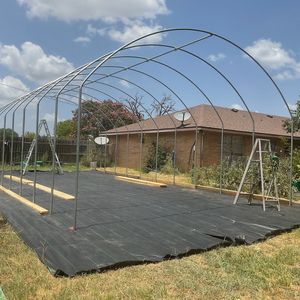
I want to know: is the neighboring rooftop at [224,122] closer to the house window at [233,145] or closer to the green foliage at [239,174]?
the house window at [233,145]

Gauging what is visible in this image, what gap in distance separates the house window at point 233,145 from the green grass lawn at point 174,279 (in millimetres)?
13995

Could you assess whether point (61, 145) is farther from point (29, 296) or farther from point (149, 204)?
point (29, 296)

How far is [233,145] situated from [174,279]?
15.7 metres

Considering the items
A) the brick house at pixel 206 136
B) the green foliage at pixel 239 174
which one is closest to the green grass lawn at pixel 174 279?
the green foliage at pixel 239 174

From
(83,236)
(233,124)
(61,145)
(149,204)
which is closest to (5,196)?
(149,204)

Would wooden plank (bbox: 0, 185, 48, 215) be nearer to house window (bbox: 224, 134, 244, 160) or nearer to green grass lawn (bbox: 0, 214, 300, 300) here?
green grass lawn (bbox: 0, 214, 300, 300)

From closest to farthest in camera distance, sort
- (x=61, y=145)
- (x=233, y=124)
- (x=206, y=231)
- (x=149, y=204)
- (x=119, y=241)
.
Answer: (x=119, y=241) → (x=206, y=231) → (x=149, y=204) → (x=233, y=124) → (x=61, y=145)

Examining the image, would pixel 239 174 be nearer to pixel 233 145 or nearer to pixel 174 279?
pixel 233 145

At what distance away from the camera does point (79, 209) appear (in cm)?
834

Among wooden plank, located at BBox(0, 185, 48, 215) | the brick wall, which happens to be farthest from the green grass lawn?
the brick wall

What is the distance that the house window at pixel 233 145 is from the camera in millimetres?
19391

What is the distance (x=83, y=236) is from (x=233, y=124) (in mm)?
15443

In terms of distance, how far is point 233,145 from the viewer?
19609mm

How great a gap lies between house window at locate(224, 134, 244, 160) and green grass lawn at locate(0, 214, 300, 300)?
1400 cm
